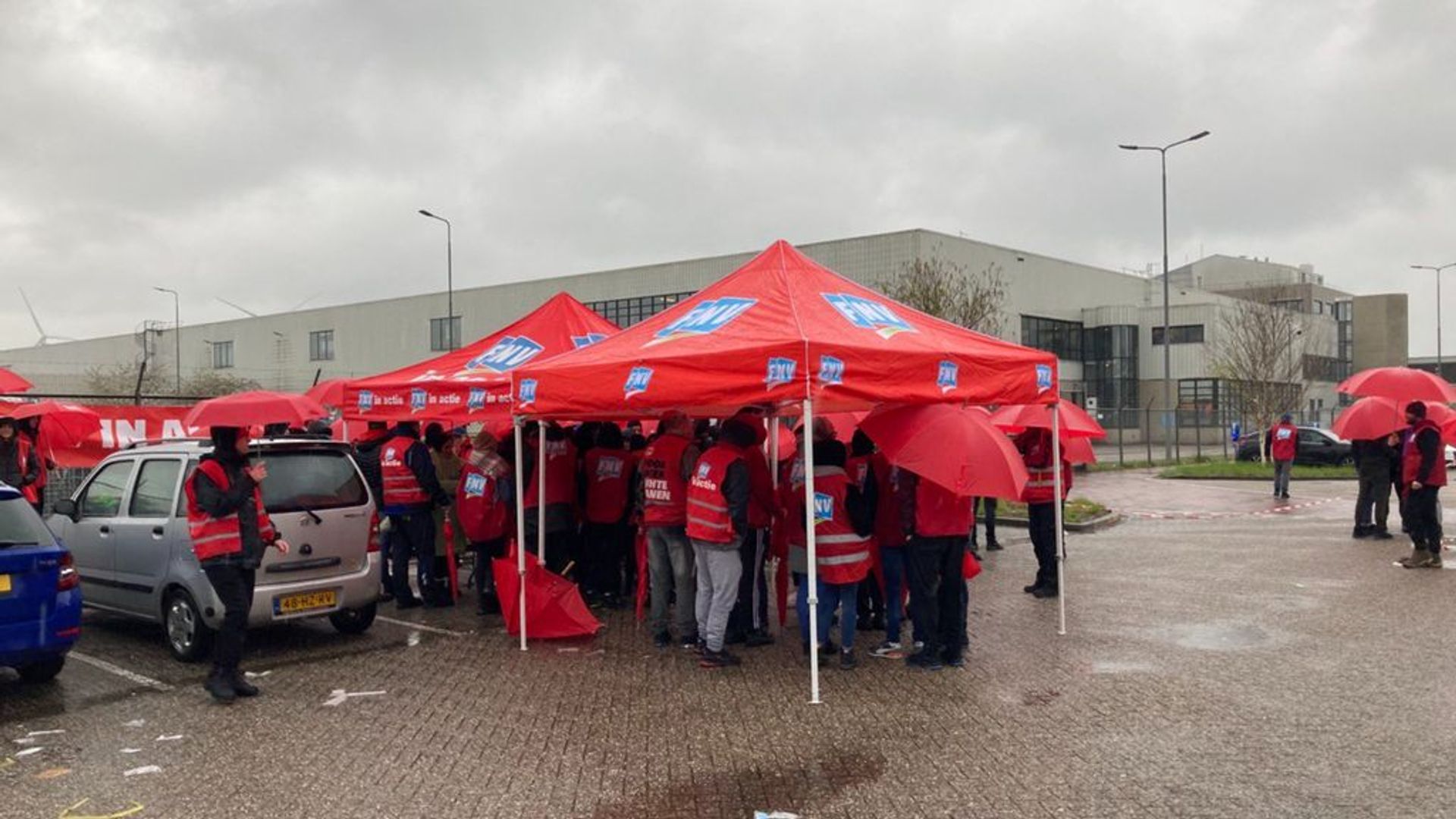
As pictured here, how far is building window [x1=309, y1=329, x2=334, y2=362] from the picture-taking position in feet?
217

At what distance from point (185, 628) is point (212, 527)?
1.63 m

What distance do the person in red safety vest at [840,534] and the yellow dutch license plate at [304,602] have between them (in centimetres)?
369

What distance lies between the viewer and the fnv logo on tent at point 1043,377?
314 inches

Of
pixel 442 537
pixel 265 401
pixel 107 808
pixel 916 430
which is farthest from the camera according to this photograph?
pixel 442 537

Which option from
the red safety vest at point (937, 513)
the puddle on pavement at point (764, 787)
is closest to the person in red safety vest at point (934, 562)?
the red safety vest at point (937, 513)

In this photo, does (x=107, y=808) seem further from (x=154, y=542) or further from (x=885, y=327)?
(x=885, y=327)

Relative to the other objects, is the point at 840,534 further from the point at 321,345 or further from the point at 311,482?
the point at 321,345

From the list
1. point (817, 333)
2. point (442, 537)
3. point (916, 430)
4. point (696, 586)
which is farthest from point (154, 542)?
point (916, 430)

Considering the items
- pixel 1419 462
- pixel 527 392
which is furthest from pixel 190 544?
pixel 1419 462

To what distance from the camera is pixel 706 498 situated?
730cm

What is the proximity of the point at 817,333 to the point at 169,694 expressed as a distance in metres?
4.92

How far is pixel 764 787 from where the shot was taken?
5172 mm

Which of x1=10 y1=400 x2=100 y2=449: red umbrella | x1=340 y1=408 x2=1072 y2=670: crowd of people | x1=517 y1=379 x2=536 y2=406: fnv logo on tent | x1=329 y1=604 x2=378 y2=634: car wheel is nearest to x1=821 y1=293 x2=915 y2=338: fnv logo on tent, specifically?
x1=340 y1=408 x2=1072 y2=670: crowd of people

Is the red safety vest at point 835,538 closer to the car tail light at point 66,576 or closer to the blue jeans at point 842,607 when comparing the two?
the blue jeans at point 842,607
